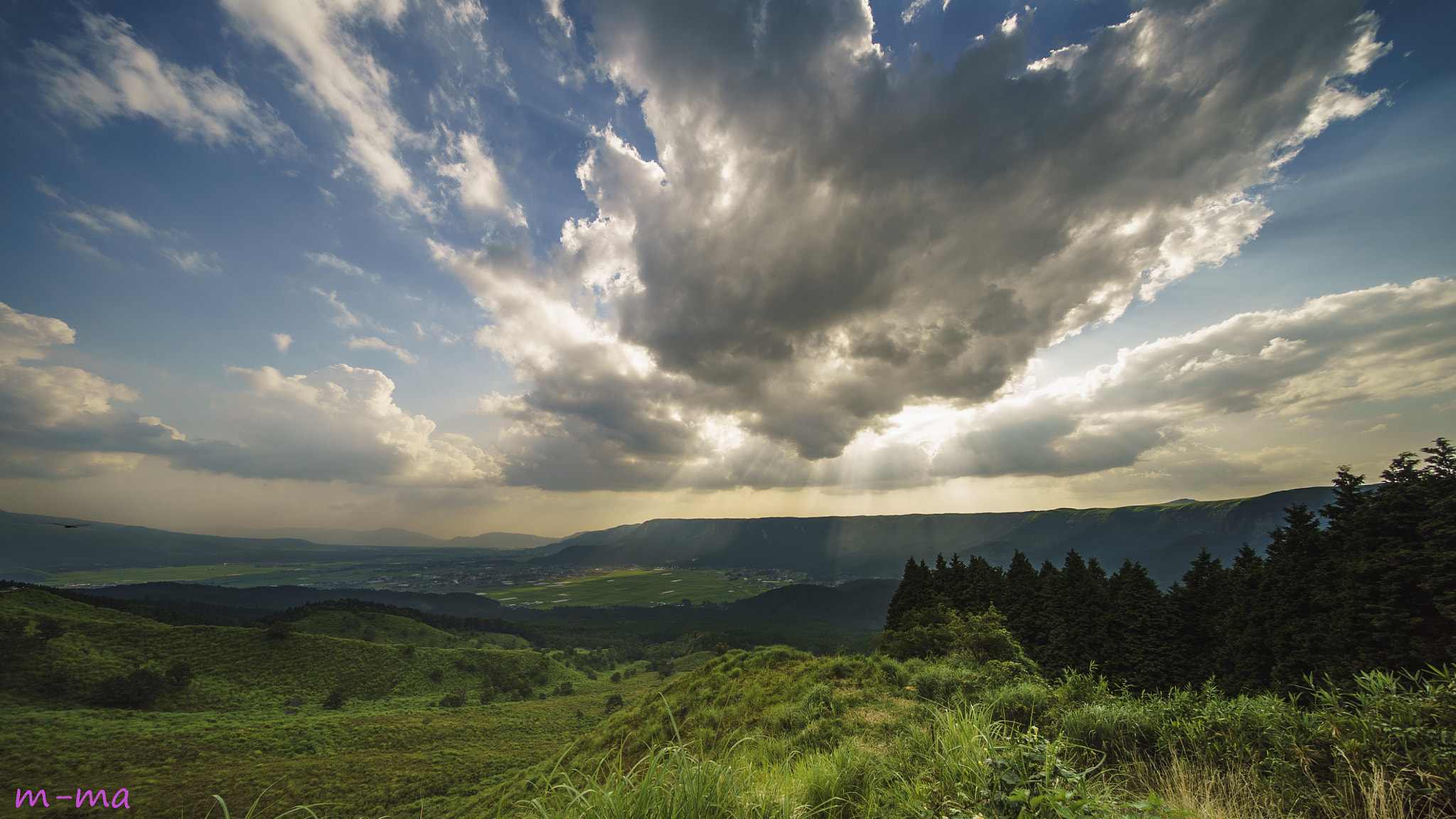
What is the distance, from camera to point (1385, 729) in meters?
4.52

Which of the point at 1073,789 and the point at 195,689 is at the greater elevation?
the point at 1073,789

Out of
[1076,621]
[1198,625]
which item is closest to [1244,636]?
[1198,625]

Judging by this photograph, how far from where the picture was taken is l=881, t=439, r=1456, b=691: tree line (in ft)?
70.0

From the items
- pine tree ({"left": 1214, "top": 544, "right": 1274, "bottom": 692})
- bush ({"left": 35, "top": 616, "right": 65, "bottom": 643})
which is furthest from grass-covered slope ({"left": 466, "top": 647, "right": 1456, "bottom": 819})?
bush ({"left": 35, "top": 616, "right": 65, "bottom": 643})

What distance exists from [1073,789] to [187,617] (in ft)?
631

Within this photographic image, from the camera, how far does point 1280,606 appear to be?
26.2m

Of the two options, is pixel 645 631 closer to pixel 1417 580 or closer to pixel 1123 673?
pixel 1123 673

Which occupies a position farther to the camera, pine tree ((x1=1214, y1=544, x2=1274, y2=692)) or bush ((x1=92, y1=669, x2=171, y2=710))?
bush ((x1=92, y1=669, x2=171, y2=710))

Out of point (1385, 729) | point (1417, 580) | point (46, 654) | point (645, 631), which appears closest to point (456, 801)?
point (1385, 729)

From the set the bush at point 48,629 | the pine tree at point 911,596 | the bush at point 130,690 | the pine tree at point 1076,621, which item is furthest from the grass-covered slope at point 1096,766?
the bush at point 48,629

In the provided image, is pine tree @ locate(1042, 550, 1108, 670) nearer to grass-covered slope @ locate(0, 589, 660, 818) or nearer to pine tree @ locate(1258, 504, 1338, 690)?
pine tree @ locate(1258, 504, 1338, 690)

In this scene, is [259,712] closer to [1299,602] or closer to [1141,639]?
[1141,639]

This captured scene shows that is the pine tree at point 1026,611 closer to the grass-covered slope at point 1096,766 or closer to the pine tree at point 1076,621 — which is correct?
the pine tree at point 1076,621

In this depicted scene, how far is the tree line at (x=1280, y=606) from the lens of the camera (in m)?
21.3
